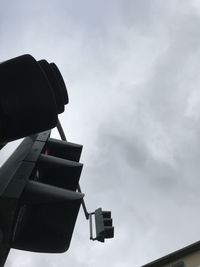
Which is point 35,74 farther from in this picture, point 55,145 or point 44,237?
point 55,145

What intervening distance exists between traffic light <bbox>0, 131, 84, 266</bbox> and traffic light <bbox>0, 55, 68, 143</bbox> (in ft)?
1.18

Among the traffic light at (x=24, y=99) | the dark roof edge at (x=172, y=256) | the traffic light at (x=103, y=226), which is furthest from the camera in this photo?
the dark roof edge at (x=172, y=256)

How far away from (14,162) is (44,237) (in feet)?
1.93

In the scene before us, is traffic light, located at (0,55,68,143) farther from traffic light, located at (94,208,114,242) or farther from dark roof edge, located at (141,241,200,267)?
dark roof edge, located at (141,241,200,267)

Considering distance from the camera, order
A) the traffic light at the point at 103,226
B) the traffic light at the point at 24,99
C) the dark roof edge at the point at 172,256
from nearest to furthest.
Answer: the traffic light at the point at 24,99
the traffic light at the point at 103,226
the dark roof edge at the point at 172,256

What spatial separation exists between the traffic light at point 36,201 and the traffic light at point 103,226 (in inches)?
37.3

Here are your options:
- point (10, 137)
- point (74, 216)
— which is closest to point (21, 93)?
point (10, 137)

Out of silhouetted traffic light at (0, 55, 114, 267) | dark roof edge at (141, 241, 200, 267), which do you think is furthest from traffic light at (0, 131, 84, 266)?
dark roof edge at (141, 241, 200, 267)

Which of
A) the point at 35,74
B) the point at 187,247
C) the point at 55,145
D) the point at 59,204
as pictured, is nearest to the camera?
the point at 35,74

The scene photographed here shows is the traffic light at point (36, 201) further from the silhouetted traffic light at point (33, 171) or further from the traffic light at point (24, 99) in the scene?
the traffic light at point (24, 99)

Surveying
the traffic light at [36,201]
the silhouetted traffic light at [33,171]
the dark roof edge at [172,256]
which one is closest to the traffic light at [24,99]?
the silhouetted traffic light at [33,171]

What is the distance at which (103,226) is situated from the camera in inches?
154

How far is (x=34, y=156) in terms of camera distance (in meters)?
2.84

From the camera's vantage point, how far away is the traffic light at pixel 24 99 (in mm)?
2000
